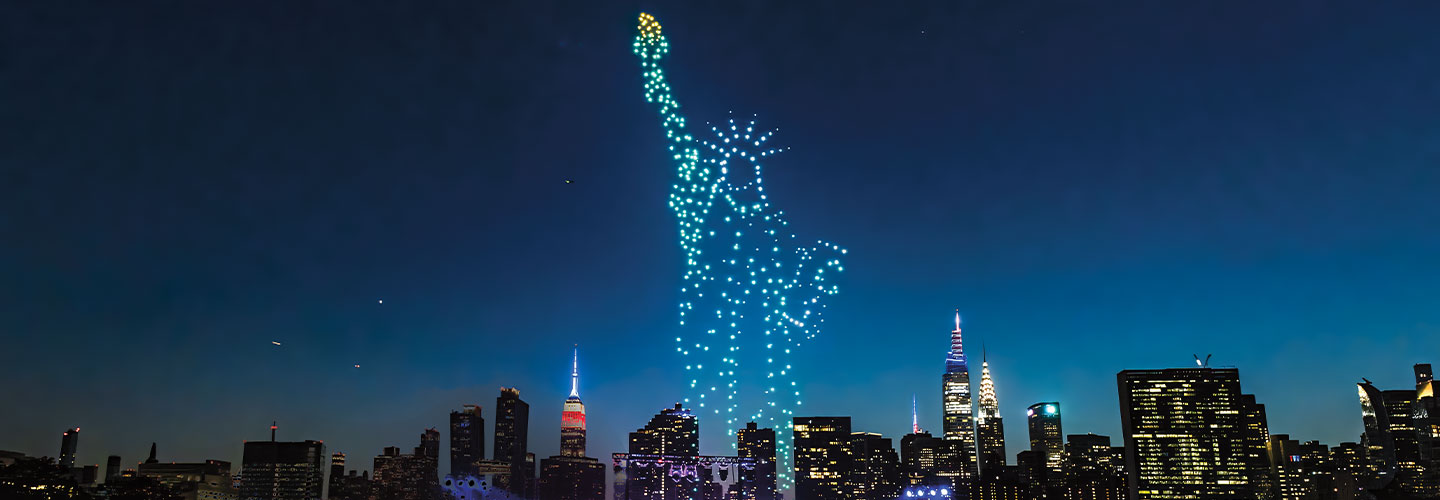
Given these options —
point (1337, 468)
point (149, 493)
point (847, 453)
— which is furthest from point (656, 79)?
point (1337, 468)

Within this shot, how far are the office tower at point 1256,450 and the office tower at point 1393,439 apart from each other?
1246 centimetres

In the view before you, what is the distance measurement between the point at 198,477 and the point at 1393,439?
6275 inches

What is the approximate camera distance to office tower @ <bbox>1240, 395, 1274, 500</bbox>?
135 m

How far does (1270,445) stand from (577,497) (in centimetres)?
10036

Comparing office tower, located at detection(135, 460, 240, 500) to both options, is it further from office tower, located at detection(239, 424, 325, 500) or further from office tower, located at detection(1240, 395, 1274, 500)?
office tower, located at detection(1240, 395, 1274, 500)

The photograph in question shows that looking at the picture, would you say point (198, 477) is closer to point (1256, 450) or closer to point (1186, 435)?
point (1186, 435)

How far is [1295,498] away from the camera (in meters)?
140

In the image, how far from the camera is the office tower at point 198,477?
114m

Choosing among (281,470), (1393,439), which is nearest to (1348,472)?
(1393,439)

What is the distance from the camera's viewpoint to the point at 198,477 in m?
118

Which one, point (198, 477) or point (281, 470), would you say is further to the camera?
point (281, 470)

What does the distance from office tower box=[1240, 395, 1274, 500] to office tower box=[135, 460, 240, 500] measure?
131 meters

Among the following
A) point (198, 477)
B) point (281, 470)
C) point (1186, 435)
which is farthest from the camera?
point (1186, 435)

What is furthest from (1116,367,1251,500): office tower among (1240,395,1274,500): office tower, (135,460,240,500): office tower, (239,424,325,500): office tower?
(135,460,240,500): office tower
